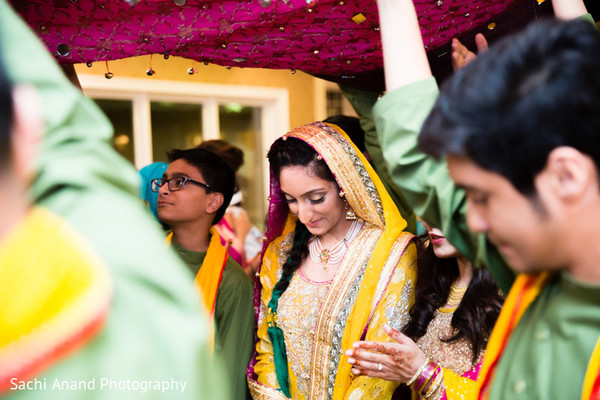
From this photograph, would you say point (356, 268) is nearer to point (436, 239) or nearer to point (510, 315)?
point (436, 239)

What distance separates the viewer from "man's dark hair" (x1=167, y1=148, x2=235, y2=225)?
3.20 m

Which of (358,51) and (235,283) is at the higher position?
(358,51)

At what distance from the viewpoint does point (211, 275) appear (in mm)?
2842

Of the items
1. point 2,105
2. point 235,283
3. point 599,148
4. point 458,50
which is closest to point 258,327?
point 235,283

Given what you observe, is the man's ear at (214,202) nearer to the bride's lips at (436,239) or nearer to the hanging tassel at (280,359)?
the hanging tassel at (280,359)

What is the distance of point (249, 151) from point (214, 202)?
3.31m

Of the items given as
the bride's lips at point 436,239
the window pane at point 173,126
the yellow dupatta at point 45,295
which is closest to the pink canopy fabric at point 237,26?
the bride's lips at point 436,239

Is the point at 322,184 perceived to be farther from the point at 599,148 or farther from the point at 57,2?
the point at 599,148

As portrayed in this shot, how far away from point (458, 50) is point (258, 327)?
1.54m

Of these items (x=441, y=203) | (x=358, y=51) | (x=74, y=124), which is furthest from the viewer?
(x=358, y=51)

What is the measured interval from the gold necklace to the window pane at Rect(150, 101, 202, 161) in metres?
4.09

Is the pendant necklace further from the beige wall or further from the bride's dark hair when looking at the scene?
the beige wall

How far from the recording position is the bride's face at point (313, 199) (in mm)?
2455

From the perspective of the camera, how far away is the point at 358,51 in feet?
6.77
